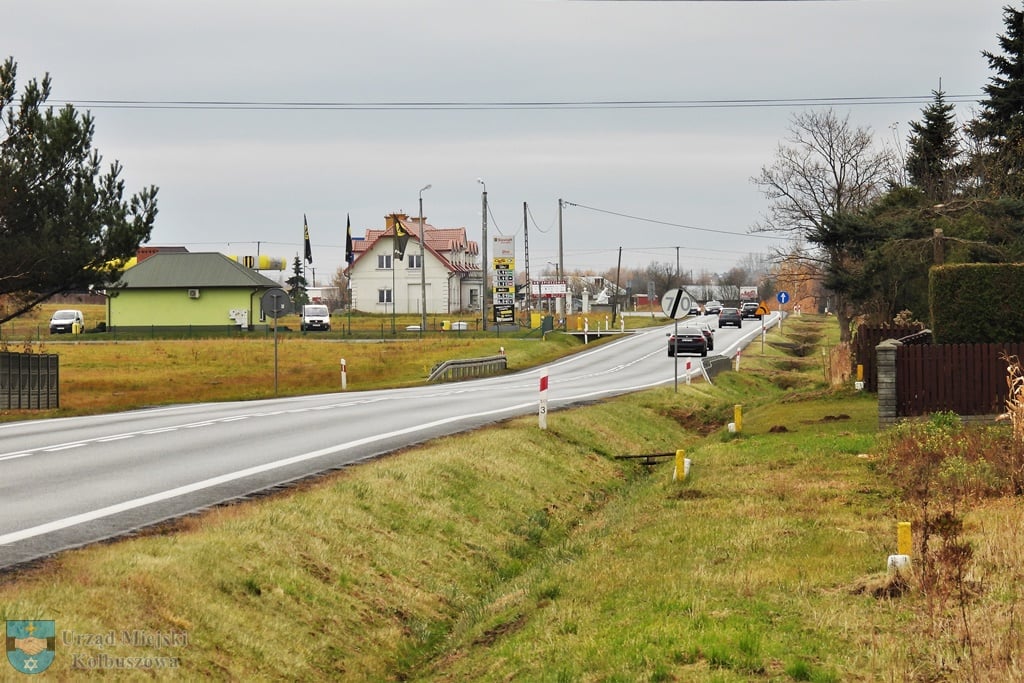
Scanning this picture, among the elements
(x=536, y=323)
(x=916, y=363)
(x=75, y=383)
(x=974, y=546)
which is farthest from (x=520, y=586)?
(x=536, y=323)

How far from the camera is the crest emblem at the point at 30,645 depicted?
6863 millimetres

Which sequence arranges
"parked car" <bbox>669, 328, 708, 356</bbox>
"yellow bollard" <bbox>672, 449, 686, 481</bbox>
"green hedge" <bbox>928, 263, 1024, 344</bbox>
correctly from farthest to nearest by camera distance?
1. "parked car" <bbox>669, 328, 708, 356</bbox>
2. "green hedge" <bbox>928, 263, 1024, 344</bbox>
3. "yellow bollard" <bbox>672, 449, 686, 481</bbox>

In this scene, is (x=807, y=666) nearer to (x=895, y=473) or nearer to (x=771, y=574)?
(x=771, y=574)

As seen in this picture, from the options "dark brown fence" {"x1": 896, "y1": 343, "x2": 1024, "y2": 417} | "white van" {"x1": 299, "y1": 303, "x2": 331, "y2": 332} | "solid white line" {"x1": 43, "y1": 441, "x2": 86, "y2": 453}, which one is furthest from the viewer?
"white van" {"x1": 299, "y1": 303, "x2": 331, "y2": 332}

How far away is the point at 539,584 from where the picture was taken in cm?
1124

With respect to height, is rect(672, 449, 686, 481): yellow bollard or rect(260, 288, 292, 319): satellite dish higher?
rect(260, 288, 292, 319): satellite dish

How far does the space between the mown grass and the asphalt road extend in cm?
78

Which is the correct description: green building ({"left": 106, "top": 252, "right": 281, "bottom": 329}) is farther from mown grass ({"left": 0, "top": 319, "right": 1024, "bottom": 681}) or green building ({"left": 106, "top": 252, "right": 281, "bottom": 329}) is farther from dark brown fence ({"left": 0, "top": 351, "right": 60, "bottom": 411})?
mown grass ({"left": 0, "top": 319, "right": 1024, "bottom": 681})

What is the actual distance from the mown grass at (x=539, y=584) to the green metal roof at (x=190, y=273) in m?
71.4

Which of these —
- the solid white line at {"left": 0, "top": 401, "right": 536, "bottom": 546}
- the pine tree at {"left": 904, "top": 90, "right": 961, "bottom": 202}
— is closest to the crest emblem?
the solid white line at {"left": 0, "top": 401, "right": 536, "bottom": 546}

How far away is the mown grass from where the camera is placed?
787 centimetres

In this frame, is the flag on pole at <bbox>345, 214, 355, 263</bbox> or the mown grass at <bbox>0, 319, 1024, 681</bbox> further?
the flag on pole at <bbox>345, 214, 355, 263</bbox>

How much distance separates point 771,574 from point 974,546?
1.80 metres

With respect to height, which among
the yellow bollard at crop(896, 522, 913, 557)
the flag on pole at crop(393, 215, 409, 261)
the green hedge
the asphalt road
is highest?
the flag on pole at crop(393, 215, 409, 261)
